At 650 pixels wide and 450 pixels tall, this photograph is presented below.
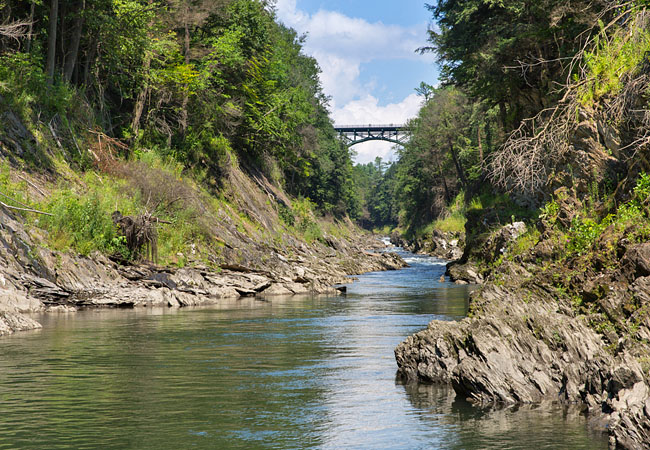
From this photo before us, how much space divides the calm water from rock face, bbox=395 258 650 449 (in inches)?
16.3

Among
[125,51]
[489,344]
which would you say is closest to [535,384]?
[489,344]

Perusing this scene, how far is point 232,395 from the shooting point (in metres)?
10.8

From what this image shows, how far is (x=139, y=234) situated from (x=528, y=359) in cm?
1772

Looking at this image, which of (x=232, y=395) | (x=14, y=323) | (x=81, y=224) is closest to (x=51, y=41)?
(x=81, y=224)

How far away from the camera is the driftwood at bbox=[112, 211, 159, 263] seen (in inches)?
975

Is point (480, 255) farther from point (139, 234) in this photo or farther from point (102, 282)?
point (102, 282)

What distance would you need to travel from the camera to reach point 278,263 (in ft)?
109

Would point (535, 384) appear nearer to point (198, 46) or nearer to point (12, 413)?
point (12, 413)

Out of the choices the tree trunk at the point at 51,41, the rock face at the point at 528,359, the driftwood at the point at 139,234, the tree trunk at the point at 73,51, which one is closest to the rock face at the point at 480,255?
the driftwood at the point at 139,234

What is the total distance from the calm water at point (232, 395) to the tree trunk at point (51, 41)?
13813 mm

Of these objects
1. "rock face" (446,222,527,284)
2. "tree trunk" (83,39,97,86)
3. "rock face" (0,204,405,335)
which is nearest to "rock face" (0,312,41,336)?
"rock face" (0,204,405,335)

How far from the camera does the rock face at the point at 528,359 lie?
966cm

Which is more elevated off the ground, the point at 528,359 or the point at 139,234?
the point at 139,234

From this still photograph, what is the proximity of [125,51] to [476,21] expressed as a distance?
58.9 feet
